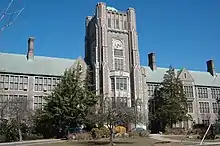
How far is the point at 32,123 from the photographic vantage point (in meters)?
47.7

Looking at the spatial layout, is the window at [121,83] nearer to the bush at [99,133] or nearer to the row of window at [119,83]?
the row of window at [119,83]

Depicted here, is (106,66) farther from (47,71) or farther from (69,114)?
(69,114)

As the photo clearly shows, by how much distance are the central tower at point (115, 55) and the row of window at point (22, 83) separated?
8352 mm

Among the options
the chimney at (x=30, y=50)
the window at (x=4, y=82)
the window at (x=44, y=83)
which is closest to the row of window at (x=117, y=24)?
the window at (x=44, y=83)

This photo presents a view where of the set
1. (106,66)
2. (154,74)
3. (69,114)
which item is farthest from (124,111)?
(154,74)

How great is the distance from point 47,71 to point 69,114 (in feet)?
60.4

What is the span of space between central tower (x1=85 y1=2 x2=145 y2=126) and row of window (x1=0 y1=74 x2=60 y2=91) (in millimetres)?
8352

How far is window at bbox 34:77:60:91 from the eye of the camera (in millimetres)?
58000

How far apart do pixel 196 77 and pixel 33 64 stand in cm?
3863

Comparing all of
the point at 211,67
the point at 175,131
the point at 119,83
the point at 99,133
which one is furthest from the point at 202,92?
the point at 99,133

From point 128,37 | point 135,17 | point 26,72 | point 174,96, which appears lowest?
point 174,96

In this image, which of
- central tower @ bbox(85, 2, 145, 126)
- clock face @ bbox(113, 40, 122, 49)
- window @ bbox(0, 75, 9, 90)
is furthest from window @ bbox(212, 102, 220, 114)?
window @ bbox(0, 75, 9, 90)

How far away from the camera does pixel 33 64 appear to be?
60906 millimetres

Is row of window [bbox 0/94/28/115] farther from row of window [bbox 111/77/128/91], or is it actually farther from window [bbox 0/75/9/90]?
row of window [bbox 111/77/128/91]
